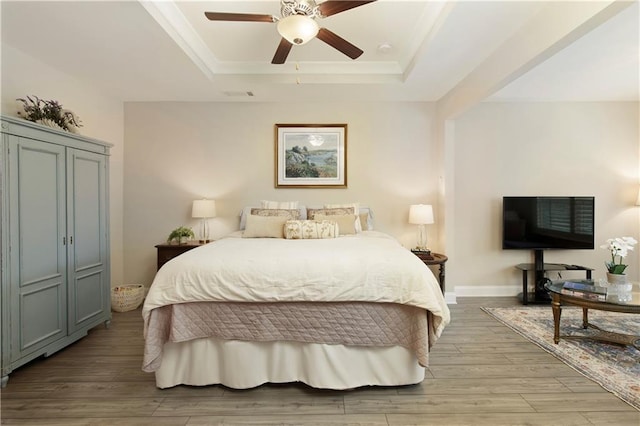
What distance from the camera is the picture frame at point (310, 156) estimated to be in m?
4.29

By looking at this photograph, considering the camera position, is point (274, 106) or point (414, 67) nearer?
point (414, 67)

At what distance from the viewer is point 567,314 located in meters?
3.50

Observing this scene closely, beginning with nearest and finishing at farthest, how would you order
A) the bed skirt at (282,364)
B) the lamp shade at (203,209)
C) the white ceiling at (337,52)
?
the bed skirt at (282,364) → the white ceiling at (337,52) → the lamp shade at (203,209)

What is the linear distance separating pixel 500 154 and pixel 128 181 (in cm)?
500

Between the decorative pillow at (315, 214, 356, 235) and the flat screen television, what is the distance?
6.81 feet

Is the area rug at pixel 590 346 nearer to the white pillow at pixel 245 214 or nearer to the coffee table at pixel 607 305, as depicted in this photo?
the coffee table at pixel 607 305

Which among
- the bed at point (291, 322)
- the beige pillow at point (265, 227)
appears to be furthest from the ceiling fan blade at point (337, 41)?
the beige pillow at point (265, 227)

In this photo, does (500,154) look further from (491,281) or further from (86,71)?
(86,71)

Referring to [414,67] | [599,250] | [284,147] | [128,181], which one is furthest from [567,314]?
[128,181]

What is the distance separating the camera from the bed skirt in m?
2.05

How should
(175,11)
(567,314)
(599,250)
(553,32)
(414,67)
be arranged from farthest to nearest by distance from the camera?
(599,250)
(567,314)
(414,67)
(175,11)
(553,32)

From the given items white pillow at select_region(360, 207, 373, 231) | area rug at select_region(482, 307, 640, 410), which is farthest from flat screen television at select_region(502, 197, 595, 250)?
white pillow at select_region(360, 207, 373, 231)

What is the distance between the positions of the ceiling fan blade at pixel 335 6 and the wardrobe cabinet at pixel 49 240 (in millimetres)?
Result: 2230

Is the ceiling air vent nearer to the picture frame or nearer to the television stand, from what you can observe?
the picture frame
